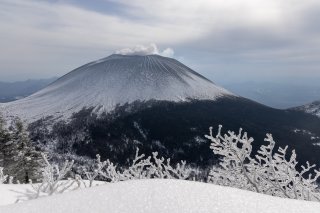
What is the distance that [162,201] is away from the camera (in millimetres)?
4461

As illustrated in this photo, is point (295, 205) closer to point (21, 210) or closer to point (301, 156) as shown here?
point (21, 210)

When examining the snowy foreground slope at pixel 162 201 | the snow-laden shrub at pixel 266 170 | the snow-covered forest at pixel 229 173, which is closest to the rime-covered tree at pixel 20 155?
the snow-covered forest at pixel 229 173

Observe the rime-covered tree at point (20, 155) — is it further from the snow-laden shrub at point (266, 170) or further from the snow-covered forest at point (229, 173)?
the snow-laden shrub at point (266, 170)

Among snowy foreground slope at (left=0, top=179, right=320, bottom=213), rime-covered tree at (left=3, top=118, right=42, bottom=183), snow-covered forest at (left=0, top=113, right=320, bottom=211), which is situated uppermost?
snowy foreground slope at (left=0, top=179, right=320, bottom=213)

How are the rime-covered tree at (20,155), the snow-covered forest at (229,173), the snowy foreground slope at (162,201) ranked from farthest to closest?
the rime-covered tree at (20,155)
the snow-covered forest at (229,173)
the snowy foreground slope at (162,201)

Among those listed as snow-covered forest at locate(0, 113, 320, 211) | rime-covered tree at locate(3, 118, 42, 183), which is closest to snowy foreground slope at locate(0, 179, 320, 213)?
snow-covered forest at locate(0, 113, 320, 211)

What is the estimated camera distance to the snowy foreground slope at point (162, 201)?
4312mm

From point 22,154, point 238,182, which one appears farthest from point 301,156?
point 238,182

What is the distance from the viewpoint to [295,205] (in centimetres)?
453

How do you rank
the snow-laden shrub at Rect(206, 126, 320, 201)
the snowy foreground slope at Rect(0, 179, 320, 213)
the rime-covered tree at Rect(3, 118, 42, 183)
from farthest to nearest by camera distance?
the rime-covered tree at Rect(3, 118, 42, 183) < the snow-laden shrub at Rect(206, 126, 320, 201) < the snowy foreground slope at Rect(0, 179, 320, 213)

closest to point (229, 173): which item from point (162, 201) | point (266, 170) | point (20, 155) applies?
point (266, 170)

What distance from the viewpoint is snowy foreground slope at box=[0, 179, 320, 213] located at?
4.31 meters

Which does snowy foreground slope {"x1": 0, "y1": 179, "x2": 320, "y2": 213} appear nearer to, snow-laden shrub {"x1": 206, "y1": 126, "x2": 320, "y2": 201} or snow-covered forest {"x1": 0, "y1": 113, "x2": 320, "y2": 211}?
snow-covered forest {"x1": 0, "y1": 113, "x2": 320, "y2": 211}

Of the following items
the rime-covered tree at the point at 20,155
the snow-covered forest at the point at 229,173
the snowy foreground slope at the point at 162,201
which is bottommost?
the rime-covered tree at the point at 20,155
